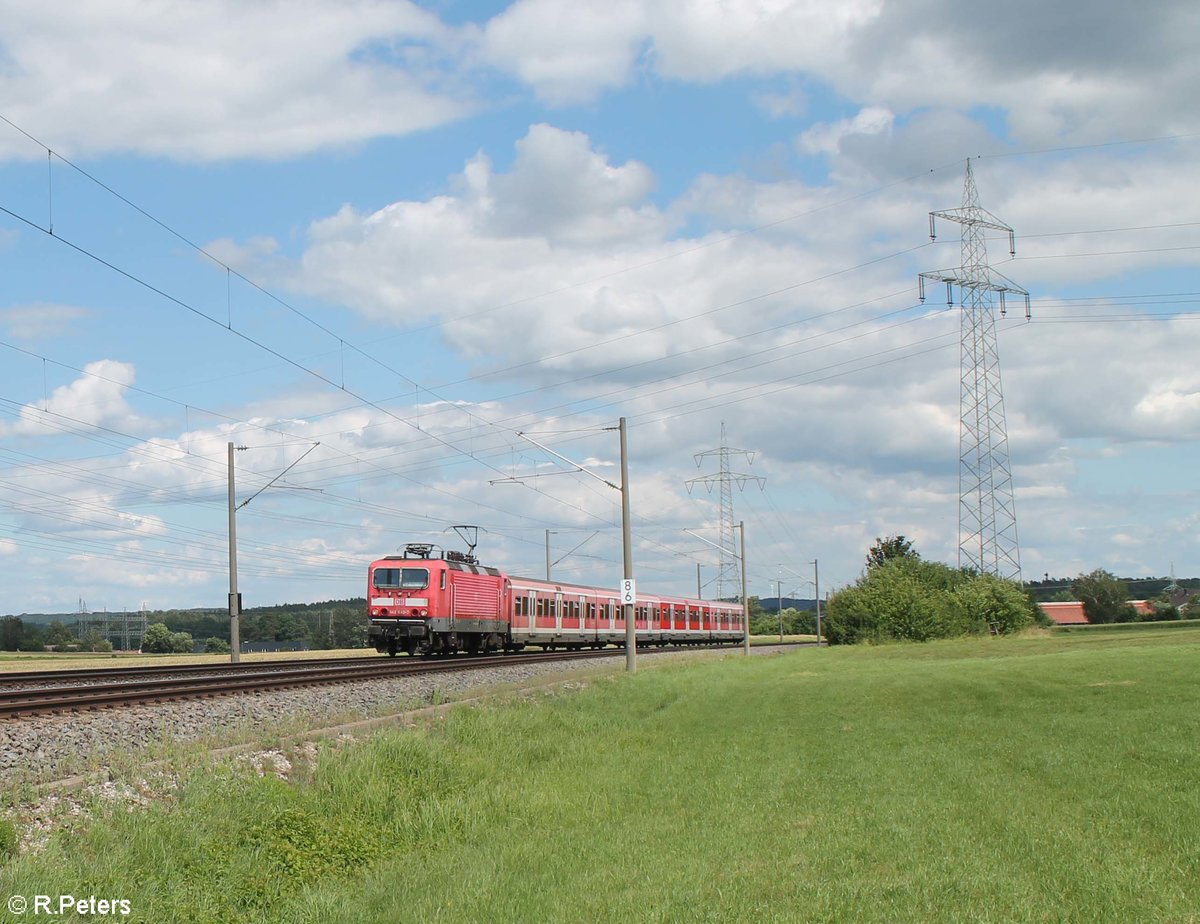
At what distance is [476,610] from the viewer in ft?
154

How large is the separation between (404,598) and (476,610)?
15.9 feet

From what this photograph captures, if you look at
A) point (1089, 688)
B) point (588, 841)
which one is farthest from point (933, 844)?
point (1089, 688)

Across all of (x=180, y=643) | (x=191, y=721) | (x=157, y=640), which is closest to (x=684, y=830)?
(x=191, y=721)

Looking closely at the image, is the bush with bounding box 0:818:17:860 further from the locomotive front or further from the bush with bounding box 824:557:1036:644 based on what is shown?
the bush with bounding box 824:557:1036:644

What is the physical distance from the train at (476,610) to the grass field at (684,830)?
73.4 ft

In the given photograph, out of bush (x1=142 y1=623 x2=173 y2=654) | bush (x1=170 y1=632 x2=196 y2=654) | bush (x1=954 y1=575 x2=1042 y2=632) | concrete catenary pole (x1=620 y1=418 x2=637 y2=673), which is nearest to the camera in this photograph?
concrete catenary pole (x1=620 y1=418 x2=637 y2=673)

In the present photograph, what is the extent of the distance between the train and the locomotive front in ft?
0.12

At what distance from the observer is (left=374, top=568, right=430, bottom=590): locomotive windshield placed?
140 feet

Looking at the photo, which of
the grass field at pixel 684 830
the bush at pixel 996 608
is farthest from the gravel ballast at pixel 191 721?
the bush at pixel 996 608

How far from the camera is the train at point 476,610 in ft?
141

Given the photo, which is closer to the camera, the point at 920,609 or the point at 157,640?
the point at 920,609

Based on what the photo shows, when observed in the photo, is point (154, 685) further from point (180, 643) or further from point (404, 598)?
point (180, 643)

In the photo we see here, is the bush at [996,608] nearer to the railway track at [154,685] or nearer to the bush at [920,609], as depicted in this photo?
the bush at [920,609]

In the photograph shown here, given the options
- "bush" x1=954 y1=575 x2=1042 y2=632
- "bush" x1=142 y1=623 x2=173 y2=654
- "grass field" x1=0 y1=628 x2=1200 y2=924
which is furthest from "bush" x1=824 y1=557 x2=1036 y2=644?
"bush" x1=142 y1=623 x2=173 y2=654
